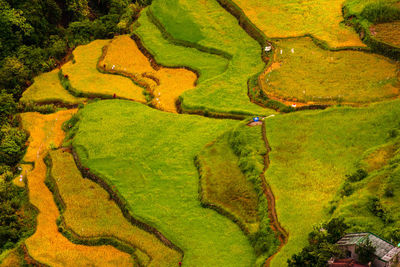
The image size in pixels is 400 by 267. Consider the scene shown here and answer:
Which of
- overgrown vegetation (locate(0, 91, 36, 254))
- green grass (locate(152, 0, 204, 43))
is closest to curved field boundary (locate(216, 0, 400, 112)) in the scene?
green grass (locate(152, 0, 204, 43))

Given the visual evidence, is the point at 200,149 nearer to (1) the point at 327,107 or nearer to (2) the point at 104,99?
(1) the point at 327,107

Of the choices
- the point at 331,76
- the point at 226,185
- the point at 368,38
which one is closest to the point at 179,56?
the point at 331,76

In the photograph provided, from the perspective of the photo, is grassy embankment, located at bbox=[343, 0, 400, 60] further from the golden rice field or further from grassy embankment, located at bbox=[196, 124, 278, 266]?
the golden rice field

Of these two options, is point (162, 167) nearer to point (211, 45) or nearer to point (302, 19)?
point (211, 45)

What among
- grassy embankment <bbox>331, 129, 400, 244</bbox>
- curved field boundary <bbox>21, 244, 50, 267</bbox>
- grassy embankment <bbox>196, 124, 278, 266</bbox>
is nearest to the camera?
grassy embankment <bbox>331, 129, 400, 244</bbox>

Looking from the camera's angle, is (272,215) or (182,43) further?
(182,43)

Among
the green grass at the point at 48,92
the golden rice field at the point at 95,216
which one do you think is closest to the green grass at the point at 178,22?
the green grass at the point at 48,92

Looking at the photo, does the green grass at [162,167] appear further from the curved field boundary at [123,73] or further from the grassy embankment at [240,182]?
the curved field boundary at [123,73]
